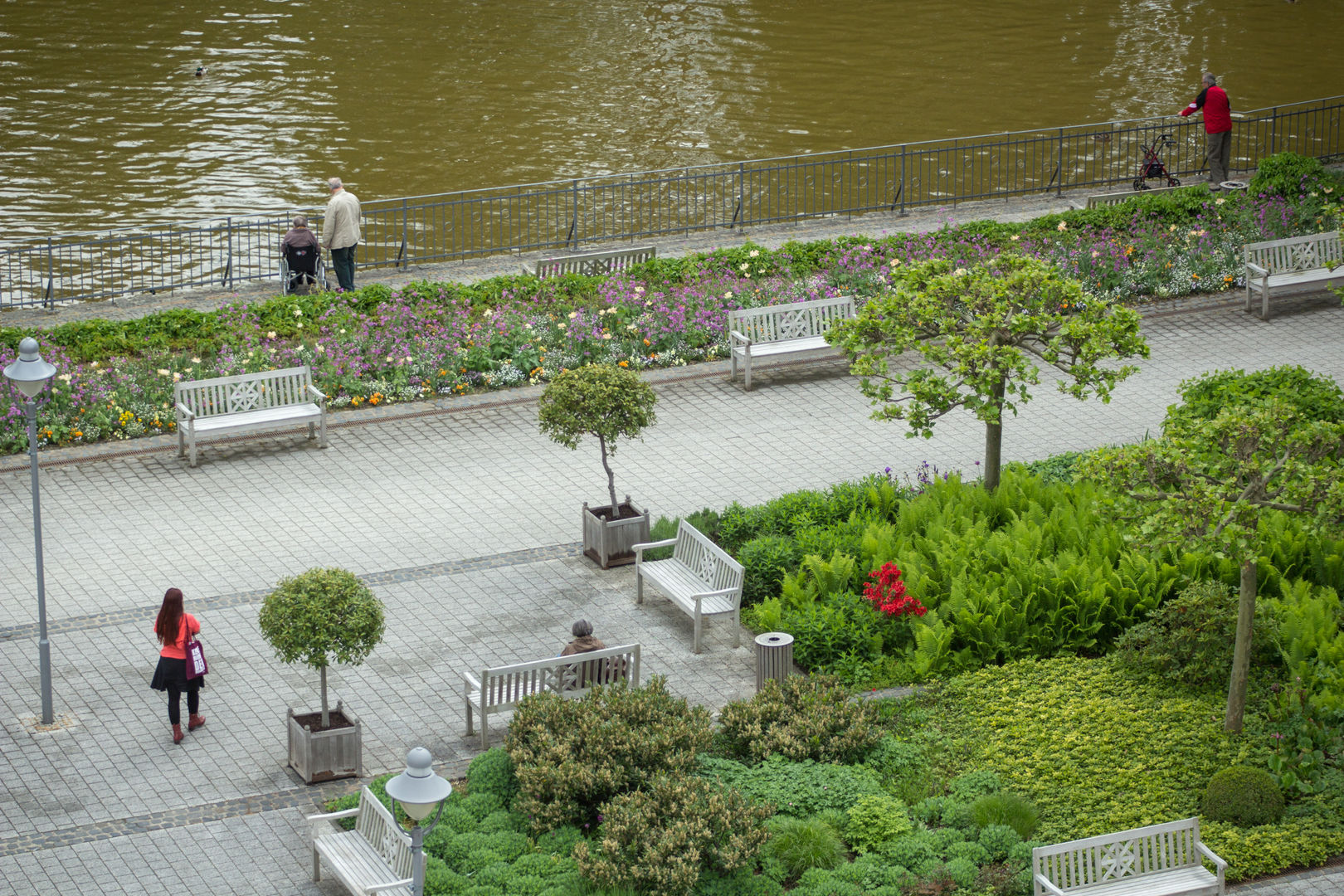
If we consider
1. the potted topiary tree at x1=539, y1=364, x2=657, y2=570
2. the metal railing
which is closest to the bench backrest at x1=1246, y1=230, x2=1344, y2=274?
the metal railing

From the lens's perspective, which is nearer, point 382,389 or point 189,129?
point 382,389

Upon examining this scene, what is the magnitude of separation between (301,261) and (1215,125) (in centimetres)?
1418

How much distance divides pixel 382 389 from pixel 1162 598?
29.8ft

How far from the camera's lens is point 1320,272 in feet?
72.3

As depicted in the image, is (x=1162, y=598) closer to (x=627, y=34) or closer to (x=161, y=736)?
(x=161, y=736)

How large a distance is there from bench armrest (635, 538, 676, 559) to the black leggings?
4.02 meters

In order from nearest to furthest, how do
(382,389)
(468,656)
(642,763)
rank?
(642,763)
(468,656)
(382,389)

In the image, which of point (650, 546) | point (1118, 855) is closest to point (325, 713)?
point (650, 546)

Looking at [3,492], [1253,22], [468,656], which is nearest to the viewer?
[468,656]

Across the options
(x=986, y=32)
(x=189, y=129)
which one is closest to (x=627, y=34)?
(x=986, y=32)

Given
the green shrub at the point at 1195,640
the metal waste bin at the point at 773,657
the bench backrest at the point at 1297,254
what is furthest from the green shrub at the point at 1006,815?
the bench backrest at the point at 1297,254

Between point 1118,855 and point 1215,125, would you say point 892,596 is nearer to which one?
point 1118,855

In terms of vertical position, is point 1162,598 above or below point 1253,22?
below

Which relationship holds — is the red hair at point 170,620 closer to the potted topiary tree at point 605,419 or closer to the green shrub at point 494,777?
the green shrub at point 494,777
